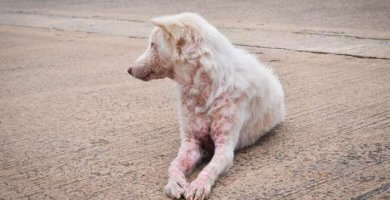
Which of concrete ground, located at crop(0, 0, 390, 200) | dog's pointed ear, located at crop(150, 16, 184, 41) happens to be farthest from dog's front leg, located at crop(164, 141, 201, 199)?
dog's pointed ear, located at crop(150, 16, 184, 41)

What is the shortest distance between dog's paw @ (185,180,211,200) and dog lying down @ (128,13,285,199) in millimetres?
158

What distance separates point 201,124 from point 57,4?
14.2 m

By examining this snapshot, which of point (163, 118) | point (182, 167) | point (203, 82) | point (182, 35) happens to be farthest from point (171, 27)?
point (163, 118)

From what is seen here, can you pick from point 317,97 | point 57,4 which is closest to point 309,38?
point 317,97

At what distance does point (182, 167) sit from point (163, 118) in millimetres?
1322

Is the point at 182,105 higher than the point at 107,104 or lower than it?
higher

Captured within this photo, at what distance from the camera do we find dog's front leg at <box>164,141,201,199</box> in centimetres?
314

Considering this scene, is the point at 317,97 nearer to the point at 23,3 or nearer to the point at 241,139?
the point at 241,139

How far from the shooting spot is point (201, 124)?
3.62 meters

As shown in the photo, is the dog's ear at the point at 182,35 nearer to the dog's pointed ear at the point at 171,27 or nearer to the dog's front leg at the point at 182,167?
the dog's pointed ear at the point at 171,27

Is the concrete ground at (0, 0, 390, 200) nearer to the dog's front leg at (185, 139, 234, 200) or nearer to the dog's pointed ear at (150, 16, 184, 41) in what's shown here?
the dog's front leg at (185, 139, 234, 200)

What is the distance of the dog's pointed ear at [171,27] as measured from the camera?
3441 millimetres

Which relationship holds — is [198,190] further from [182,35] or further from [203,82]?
[182,35]

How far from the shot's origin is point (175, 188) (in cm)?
314
